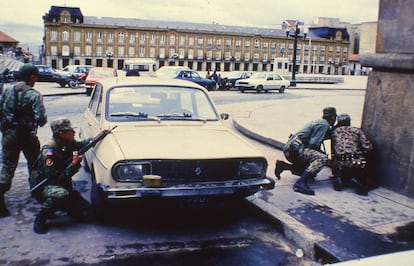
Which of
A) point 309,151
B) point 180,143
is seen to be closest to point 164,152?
point 180,143

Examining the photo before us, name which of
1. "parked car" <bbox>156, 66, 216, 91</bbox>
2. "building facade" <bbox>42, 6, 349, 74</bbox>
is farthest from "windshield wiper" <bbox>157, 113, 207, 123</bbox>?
"building facade" <bbox>42, 6, 349, 74</bbox>

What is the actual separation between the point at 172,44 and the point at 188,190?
316 feet

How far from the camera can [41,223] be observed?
190 inches

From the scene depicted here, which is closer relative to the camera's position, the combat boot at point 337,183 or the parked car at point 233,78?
the combat boot at point 337,183

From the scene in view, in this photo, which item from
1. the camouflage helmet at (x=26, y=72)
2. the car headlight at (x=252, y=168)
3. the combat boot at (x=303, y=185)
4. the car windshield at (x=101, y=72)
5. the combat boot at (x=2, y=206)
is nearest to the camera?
the car headlight at (x=252, y=168)

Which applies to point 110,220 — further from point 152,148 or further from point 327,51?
point 327,51

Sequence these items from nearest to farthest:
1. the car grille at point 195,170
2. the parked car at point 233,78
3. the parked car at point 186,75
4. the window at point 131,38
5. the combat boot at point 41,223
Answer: the car grille at point 195,170, the combat boot at point 41,223, the parked car at point 186,75, the parked car at point 233,78, the window at point 131,38

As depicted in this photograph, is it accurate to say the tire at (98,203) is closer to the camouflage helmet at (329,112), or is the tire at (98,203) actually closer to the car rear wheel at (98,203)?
the car rear wheel at (98,203)

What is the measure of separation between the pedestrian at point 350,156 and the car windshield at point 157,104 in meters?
1.97

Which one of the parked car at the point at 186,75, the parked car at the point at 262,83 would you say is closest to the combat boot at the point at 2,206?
the parked car at the point at 186,75

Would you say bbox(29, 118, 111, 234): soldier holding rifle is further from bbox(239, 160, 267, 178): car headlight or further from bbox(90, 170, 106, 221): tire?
bbox(239, 160, 267, 178): car headlight

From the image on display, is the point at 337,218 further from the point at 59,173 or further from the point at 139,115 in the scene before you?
the point at 59,173

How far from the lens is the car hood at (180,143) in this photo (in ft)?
15.1

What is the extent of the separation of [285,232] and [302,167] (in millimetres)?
1950
